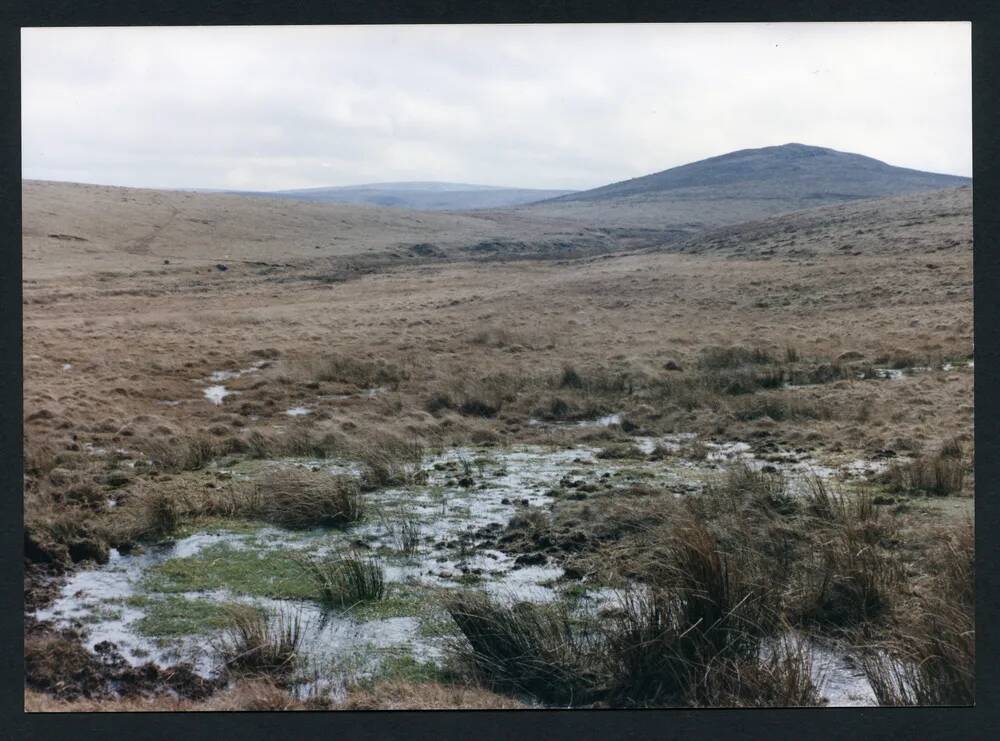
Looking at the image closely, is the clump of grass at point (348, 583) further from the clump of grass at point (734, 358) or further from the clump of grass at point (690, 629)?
the clump of grass at point (734, 358)

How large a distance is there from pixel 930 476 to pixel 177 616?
6.33 metres

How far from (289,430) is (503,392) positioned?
359 centimetres

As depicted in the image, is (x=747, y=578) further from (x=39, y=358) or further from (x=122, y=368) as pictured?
(x=39, y=358)

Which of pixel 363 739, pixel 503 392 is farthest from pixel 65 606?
pixel 503 392

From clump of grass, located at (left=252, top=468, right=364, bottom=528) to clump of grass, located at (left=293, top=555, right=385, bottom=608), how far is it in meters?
1.25

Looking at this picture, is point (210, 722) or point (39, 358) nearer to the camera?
point (210, 722)

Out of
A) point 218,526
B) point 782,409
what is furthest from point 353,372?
point 218,526

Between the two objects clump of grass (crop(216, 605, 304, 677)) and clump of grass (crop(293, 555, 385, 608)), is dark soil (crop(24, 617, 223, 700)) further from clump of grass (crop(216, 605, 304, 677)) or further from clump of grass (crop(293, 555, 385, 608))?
clump of grass (crop(293, 555, 385, 608))

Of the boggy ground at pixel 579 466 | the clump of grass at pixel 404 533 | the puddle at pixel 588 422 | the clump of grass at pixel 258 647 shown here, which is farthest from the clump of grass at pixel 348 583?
the puddle at pixel 588 422

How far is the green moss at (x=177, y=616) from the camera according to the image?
560cm

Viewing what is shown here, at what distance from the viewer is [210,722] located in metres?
4.20

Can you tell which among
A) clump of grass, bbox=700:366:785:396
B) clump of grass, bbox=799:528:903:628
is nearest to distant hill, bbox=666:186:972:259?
clump of grass, bbox=700:366:785:396

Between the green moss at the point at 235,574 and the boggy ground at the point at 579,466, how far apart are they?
5 centimetres

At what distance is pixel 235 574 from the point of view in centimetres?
642
